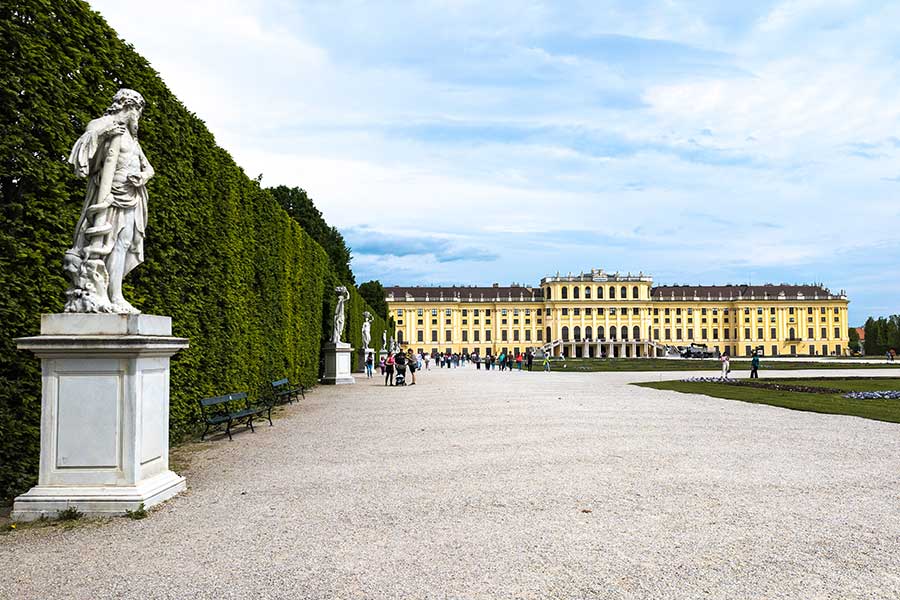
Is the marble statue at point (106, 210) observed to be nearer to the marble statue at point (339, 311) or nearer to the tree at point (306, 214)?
the marble statue at point (339, 311)

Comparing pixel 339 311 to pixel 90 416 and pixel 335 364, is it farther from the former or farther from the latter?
pixel 90 416

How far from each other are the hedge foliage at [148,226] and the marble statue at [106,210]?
858 millimetres

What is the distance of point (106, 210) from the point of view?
5.03 metres

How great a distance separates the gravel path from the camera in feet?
11.6

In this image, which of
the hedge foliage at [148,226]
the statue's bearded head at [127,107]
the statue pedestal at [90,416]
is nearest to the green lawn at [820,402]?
the hedge foliage at [148,226]

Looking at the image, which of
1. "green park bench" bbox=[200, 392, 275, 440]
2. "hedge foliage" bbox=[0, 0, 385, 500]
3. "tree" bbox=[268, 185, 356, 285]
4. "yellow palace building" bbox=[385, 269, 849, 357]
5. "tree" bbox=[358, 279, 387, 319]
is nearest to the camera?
"hedge foliage" bbox=[0, 0, 385, 500]

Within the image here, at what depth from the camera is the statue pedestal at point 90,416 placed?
4883 mm

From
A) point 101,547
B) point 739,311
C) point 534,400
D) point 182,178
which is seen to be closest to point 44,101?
point 182,178

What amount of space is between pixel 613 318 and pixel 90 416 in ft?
337

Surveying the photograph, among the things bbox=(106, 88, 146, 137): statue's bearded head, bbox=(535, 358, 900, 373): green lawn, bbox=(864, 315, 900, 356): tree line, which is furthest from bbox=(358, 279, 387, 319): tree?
bbox=(864, 315, 900, 356): tree line

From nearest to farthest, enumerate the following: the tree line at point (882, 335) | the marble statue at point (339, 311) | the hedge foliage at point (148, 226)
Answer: the hedge foliage at point (148, 226)
the marble statue at point (339, 311)
the tree line at point (882, 335)

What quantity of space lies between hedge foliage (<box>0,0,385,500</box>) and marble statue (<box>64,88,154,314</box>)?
86 centimetres

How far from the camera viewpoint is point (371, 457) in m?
7.33

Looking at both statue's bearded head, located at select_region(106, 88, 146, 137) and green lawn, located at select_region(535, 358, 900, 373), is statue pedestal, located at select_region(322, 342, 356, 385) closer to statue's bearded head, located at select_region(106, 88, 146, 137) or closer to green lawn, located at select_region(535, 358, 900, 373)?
statue's bearded head, located at select_region(106, 88, 146, 137)
